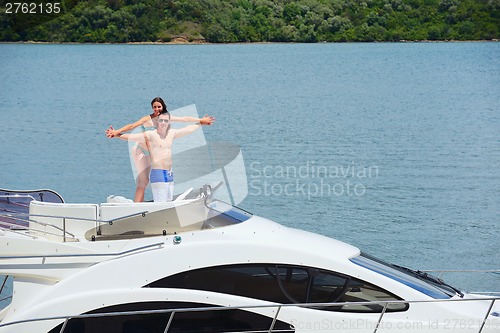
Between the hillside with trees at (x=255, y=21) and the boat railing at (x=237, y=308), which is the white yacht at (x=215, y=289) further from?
the hillside with trees at (x=255, y=21)

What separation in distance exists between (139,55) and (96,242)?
62.7 meters

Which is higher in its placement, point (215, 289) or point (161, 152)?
point (161, 152)

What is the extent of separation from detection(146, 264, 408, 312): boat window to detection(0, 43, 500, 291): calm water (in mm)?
6596

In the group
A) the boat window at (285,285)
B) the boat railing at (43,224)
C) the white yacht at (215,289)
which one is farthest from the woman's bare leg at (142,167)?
the boat window at (285,285)

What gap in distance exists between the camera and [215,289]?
23.1 feet

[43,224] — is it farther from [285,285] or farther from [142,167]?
[285,285]

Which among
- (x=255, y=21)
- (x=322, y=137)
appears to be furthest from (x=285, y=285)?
(x=255, y=21)

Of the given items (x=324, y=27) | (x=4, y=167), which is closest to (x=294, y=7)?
(x=324, y=27)

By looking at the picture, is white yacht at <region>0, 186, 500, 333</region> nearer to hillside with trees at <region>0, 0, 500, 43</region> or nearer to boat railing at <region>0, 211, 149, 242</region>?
boat railing at <region>0, 211, 149, 242</region>

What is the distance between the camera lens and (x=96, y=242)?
7.40 meters

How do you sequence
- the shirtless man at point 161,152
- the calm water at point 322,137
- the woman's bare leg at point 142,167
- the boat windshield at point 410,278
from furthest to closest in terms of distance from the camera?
the calm water at point 322,137, the woman's bare leg at point 142,167, the shirtless man at point 161,152, the boat windshield at point 410,278

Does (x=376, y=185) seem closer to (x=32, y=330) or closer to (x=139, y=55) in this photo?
(x=32, y=330)

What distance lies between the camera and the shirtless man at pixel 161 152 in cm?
855

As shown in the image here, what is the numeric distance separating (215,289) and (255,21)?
71.4m
